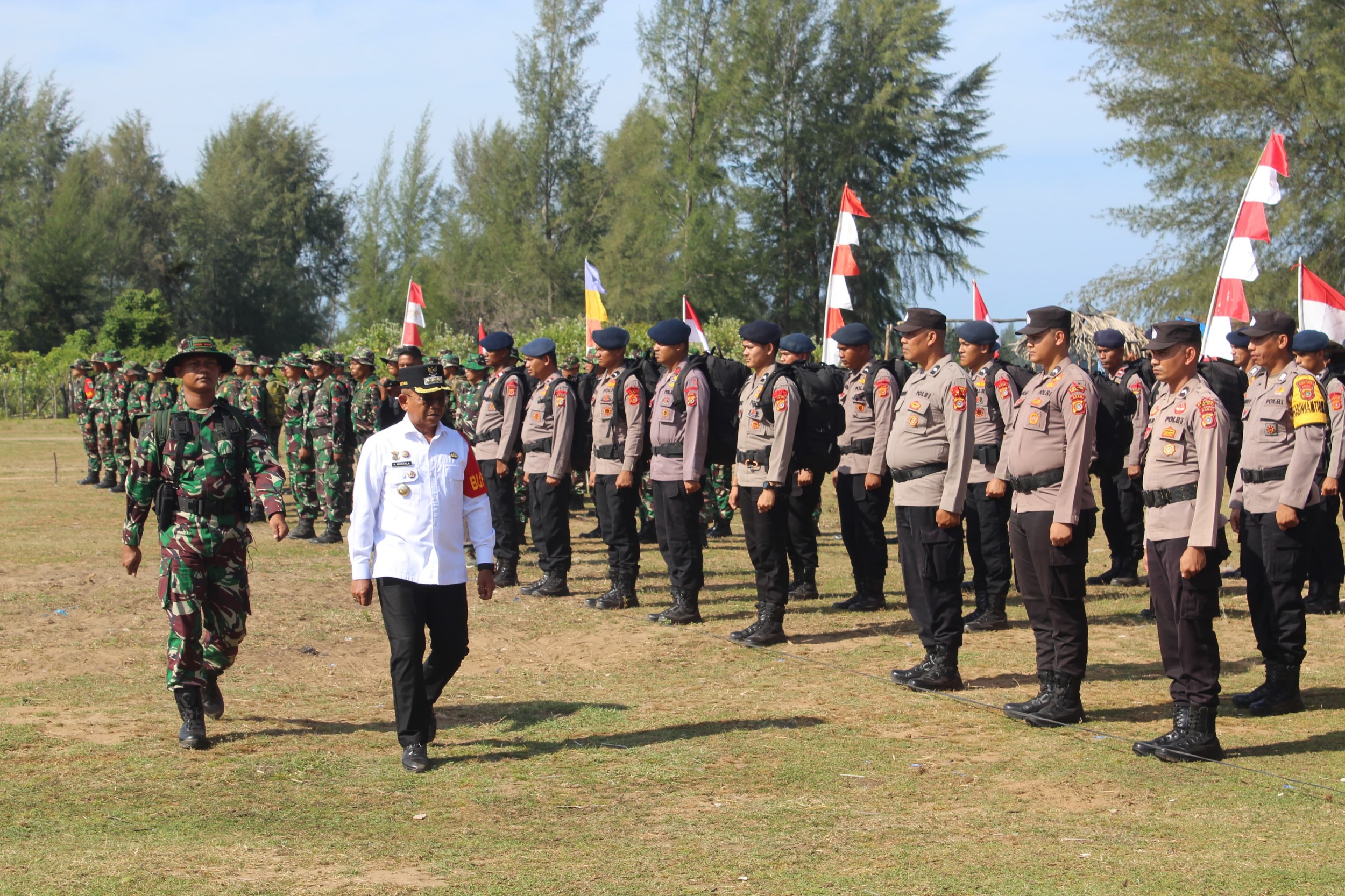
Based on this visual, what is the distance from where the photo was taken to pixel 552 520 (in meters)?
11.1

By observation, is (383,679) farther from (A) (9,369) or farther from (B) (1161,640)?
(A) (9,369)

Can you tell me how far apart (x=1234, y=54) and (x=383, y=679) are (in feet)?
95.8

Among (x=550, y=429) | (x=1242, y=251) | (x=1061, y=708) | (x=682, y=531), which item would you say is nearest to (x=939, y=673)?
(x=1061, y=708)

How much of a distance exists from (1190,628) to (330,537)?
34.8 feet

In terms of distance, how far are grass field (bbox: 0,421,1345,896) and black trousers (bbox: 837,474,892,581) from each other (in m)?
0.83

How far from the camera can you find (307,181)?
63531 mm

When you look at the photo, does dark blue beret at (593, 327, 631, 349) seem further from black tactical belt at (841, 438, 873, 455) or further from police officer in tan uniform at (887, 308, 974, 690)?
police officer in tan uniform at (887, 308, 974, 690)

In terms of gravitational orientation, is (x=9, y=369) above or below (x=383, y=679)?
above

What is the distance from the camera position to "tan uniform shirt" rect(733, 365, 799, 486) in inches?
349

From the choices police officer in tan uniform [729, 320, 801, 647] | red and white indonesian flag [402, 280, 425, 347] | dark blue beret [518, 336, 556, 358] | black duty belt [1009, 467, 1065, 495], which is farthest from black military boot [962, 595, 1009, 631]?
red and white indonesian flag [402, 280, 425, 347]

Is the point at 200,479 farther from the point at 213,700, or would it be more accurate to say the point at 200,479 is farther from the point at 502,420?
the point at 502,420

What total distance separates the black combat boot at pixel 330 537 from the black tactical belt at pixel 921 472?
28.2ft

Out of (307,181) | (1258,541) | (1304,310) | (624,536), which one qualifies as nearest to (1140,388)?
(1304,310)

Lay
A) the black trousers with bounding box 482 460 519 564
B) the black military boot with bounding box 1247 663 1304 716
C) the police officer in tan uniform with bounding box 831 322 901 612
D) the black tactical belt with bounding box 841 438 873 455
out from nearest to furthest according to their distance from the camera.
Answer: the black military boot with bounding box 1247 663 1304 716 < the police officer in tan uniform with bounding box 831 322 901 612 < the black tactical belt with bounding box 841 438 873 455 < the black trousers with bounding box 482 460 519 564
